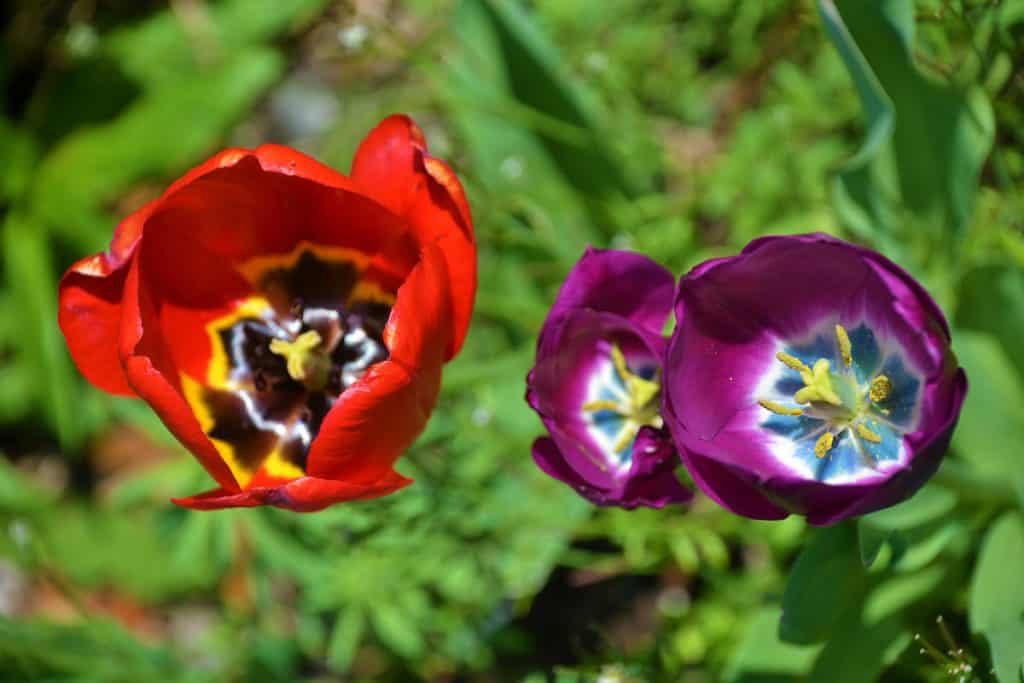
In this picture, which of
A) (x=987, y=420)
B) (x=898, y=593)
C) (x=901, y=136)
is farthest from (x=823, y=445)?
(x=901, y=136)

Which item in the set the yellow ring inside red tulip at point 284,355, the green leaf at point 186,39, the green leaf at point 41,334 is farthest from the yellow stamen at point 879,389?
the green leaf at point 186,39

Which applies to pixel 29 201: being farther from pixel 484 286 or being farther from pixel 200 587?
pixel 484 286

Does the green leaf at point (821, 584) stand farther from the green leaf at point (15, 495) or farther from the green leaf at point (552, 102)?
the green leaf at point (15, 495)

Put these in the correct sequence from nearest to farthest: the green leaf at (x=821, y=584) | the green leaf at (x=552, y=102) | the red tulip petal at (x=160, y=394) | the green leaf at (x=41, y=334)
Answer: the red tulip petal at (x=160, y=394) → the green leaf at (x=821, y=584) → the green leaf at (x=552, y=102) → the green leaf at (x=41, y=334)

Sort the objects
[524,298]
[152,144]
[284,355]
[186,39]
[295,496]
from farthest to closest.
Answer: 1. [186,39]
2. [152,144]
3. [524,298]
4. [284,355]
5. [295,496]

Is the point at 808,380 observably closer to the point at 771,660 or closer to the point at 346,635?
the point at 771,660

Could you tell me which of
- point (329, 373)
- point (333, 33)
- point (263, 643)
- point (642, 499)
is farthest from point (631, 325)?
point (333, 33)
